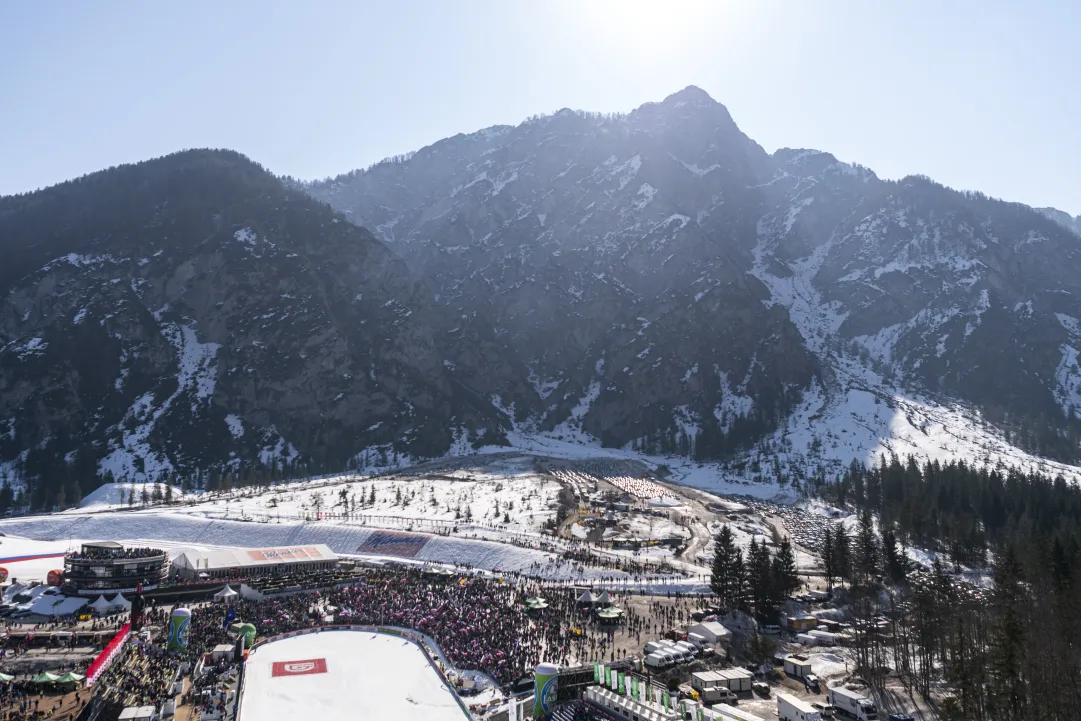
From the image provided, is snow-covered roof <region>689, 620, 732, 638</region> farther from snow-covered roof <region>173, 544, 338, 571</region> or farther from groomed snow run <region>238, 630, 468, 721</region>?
snow-covered roof <region>173, 544, 338, 571</region>

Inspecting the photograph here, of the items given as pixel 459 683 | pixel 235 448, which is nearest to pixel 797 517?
pixel 459 683

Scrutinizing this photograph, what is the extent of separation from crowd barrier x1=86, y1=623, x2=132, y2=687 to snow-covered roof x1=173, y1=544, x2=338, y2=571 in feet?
70.5

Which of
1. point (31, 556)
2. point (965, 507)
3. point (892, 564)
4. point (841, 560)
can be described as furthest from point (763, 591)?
point (31, 556)

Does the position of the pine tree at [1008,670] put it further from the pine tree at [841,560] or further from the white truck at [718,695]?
the pine tree at [841,560]

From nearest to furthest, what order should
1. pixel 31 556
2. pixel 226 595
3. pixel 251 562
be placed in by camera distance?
pixel 226 595 < pixel 251 562 < pixel 31 556

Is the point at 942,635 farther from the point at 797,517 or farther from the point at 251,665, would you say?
the point at 797,517

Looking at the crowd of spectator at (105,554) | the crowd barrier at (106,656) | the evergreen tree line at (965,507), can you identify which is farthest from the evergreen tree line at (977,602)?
the crowd of spectator at (105,554)

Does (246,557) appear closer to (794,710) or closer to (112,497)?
(794,710)

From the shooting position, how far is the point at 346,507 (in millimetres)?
118062

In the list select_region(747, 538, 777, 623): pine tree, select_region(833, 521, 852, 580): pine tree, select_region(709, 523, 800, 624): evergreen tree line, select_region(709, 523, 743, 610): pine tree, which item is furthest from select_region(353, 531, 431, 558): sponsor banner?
select_region(833, 521, 852, 580): pine tree

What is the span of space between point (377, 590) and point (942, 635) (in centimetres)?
4873

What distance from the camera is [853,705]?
40.9m

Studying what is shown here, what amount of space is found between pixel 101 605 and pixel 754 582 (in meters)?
58.0

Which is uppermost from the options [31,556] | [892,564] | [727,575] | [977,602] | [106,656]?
[977,602]
